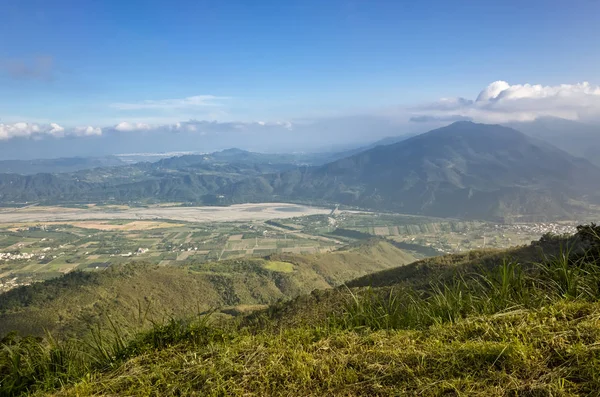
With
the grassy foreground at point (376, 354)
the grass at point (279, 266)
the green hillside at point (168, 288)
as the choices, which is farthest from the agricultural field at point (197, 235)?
the grassy foreground at point (376, 354)

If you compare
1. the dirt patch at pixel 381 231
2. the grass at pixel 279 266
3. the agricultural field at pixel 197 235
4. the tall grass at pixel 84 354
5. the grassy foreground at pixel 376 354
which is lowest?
the dirt patch at pixel 381 231

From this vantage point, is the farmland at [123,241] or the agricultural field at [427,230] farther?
the agricultural field at [427,230]

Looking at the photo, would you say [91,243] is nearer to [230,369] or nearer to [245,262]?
[245,262]

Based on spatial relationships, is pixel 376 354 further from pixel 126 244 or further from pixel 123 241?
pixel 123 241

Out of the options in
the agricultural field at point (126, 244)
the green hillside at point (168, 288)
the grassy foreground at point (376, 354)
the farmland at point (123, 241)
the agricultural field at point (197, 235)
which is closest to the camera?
the grassy foreground at point (376, 354)

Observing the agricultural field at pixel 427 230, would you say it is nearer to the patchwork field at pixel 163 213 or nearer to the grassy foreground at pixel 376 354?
the patchwork field at pixel 163 213

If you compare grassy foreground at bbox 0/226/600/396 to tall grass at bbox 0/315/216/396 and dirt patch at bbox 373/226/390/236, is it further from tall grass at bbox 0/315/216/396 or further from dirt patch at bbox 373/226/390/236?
dirt patch at bbox 373/226/390/236

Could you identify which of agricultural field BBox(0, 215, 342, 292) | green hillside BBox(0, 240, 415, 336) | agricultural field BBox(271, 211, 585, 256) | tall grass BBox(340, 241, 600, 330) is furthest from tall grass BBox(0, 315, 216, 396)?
agricultural field BBox(271, 211, 585, 256)
